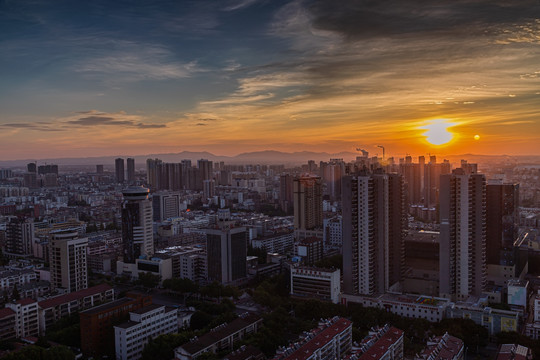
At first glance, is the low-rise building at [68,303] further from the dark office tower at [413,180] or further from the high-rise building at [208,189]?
the high-rise building at [208,189]

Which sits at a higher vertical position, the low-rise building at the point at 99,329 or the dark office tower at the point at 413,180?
the dark office tower at the point at 413,180

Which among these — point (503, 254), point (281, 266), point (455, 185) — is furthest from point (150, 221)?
point (503, 254)

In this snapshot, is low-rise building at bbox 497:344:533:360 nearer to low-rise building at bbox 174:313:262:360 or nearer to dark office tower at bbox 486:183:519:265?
low-rise building at bbox 174:313:262:360

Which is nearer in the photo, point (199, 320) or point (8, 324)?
point (8, 324)

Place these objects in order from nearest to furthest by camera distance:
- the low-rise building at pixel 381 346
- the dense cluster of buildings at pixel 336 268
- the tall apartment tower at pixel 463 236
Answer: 1. the low-rise building at pixel 381 346
2. the dense cluster of buildings at pixel 336 268
3. the tall apartment tower at pixel 463 236

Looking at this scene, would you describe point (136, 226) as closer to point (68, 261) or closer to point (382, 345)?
point (68, 261)

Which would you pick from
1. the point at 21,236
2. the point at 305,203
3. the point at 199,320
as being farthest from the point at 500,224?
the point at 21,236

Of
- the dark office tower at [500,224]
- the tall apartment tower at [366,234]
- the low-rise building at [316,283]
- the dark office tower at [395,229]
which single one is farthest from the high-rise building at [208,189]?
the dark office tower at [500,224]
